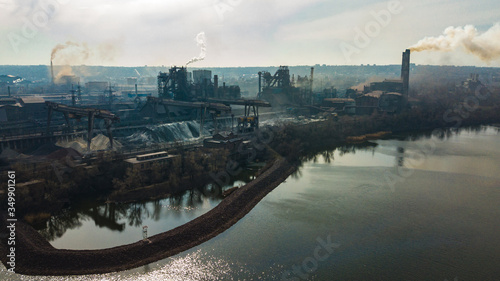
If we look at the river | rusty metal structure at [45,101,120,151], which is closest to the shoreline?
the river

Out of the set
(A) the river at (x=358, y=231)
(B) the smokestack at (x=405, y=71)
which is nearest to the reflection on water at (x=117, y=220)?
(A) the river at (x=358, y=231)

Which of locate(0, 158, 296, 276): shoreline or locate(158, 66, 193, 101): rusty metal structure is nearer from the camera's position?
locate(0, 158, 296, 276): shoreline

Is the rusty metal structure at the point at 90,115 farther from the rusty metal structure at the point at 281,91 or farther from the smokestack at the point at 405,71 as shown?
the smokestack at the point at 405,71

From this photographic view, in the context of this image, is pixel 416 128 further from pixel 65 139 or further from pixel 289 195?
pixel 65 139

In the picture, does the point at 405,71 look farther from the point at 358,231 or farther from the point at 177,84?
the point at 358,231

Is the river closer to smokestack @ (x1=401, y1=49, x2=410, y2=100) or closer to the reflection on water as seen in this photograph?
the reflection on water
